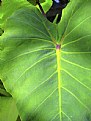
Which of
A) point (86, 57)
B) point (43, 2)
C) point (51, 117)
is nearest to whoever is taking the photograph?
point (51, 117)

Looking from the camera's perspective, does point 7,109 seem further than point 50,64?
Yes

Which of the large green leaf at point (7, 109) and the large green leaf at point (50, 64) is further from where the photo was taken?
the large green leaf at point (7, 109)

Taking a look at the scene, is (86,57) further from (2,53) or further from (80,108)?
(2,53)

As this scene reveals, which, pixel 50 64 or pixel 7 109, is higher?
pixel 50 64

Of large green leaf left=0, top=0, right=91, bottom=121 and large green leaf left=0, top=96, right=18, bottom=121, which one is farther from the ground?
large green leaf left=0, top=0, right=91, bottom=121

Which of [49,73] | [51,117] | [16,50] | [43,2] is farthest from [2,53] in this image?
[43,2]

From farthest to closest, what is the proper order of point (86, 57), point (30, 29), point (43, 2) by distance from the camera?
point (43, 2) → point (30, 29) → point (86, 57)

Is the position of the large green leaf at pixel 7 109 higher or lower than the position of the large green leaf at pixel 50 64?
lower

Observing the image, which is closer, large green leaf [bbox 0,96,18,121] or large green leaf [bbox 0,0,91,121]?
large green leaf [bbox 0,0,91,121]
